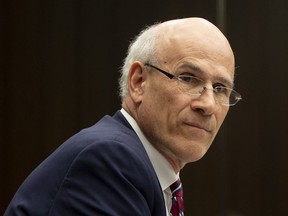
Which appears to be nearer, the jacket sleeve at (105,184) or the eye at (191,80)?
the jacket sleeve at (105,184)

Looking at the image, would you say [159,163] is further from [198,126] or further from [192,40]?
[192,40]

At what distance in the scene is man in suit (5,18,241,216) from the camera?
0.99 m

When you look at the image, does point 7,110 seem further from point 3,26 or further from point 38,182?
point 38,182

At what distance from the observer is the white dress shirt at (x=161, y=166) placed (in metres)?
1.22

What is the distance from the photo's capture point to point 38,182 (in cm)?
103

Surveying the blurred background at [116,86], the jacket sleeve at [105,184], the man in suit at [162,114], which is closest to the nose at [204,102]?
the man in suit at [162,114]

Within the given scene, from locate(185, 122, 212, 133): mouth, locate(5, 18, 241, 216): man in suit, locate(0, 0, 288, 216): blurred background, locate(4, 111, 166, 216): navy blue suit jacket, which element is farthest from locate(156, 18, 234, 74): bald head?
locate(0, 0, 288, 216): blurred background

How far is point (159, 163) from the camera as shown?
123 cm

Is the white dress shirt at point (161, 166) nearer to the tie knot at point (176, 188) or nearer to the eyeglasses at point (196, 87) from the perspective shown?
the tie knot at point (176, 188)

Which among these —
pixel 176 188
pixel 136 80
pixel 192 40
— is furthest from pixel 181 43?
pixel 176 188

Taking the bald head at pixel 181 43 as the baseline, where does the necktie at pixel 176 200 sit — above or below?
below

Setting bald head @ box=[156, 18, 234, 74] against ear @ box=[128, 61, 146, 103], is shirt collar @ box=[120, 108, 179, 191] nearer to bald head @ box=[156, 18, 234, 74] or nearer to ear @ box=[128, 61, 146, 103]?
ear @ box=[128, 61, 146, 103]

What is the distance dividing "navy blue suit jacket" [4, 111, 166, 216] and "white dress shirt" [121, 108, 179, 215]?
0.18 m

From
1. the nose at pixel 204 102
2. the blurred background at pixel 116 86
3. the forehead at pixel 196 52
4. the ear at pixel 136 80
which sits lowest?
the blurred background at pixel 116 86
